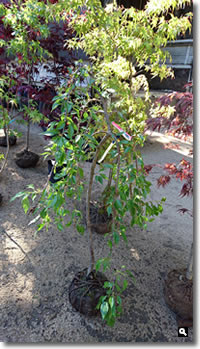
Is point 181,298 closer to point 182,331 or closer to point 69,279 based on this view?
point 182,331

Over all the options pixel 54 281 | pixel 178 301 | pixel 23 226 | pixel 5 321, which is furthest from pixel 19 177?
pixel 178 301

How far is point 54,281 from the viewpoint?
1359mm

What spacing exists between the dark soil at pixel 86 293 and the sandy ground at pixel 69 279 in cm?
5

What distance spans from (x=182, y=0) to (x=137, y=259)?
1499 millimetres

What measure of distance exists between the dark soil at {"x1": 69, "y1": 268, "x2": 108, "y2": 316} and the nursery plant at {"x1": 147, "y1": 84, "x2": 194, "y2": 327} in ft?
1.24

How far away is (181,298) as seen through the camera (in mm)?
1220

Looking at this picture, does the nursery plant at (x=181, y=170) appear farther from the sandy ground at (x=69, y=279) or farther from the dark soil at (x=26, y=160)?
the dark soil at (x=26, y=160)

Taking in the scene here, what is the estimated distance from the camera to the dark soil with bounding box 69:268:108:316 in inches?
45.2

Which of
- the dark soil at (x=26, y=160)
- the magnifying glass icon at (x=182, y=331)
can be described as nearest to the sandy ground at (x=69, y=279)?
the magnifying glass icon at (x=182, y=331)

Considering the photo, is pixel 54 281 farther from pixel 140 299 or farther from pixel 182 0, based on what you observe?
pixel 182 0

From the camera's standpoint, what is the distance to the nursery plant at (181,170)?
1.05m

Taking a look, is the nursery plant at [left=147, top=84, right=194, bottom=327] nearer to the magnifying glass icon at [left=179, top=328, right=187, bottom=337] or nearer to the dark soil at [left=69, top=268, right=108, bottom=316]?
the magnifying glass icon at [left=179, top=328, right=187, bottom=337]

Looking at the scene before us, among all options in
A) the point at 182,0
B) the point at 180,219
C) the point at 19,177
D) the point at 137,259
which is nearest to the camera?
the point at 182,0

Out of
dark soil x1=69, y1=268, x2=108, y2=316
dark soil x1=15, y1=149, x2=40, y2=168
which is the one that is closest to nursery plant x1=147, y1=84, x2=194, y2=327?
dark soil x1=69, y1=268, x2=108, y2=316
